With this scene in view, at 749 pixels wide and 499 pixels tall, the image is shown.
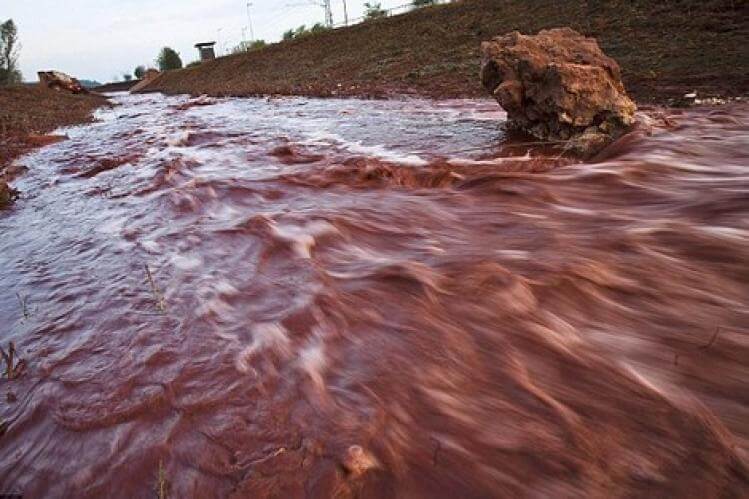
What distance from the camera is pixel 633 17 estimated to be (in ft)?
43.4

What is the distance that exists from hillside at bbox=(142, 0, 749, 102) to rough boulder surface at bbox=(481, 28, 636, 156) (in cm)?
200

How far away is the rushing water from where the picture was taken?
155 centimetres

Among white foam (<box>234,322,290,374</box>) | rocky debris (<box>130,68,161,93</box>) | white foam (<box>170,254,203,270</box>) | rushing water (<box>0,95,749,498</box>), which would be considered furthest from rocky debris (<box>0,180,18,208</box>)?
rocky debris (<box>130,68,161,93</box>)

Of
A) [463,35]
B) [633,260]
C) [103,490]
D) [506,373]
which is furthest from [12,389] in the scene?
[463,35]

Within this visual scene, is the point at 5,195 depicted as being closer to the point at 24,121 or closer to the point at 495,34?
the point at 24,121

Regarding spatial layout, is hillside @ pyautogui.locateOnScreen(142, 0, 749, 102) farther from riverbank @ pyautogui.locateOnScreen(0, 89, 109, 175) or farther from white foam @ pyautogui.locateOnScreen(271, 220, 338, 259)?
riverbank @ pyautogui.locateOnScreen(0, 89, 109, 175)

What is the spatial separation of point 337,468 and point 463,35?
19123 mm

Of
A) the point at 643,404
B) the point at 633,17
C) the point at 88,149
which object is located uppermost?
the point at 633,17

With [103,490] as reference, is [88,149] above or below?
above

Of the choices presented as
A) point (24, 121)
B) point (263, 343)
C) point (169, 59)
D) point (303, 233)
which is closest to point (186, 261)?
point (303, 233)

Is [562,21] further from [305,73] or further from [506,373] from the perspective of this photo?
[506,373]

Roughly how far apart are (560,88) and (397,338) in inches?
206

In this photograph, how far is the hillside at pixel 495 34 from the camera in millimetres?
8992

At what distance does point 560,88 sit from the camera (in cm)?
612
